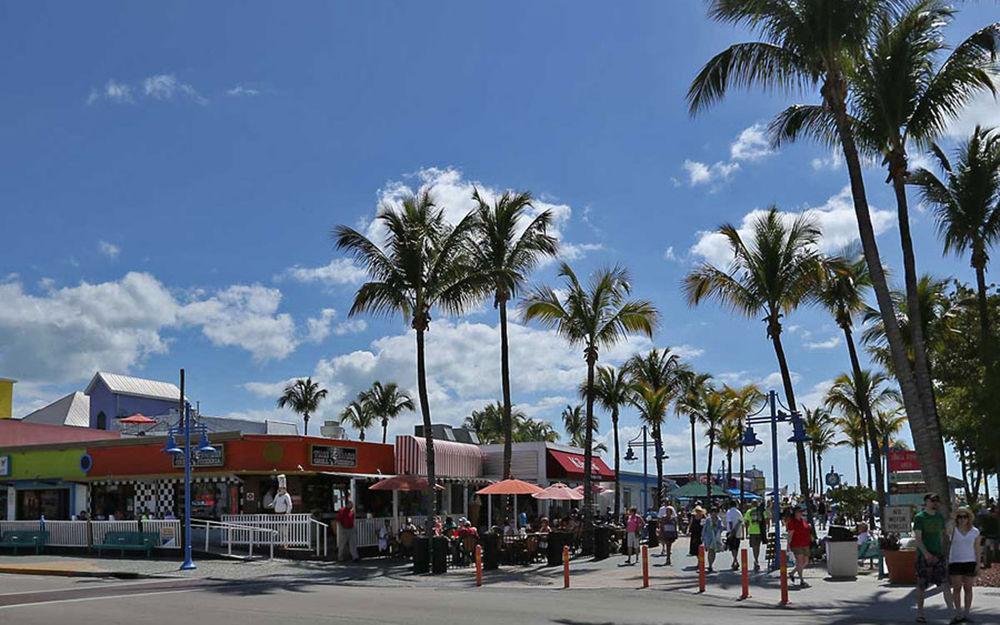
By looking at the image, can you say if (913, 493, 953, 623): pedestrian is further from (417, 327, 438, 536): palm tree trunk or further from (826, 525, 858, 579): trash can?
(417, 327, 438, 536): palm tree trunk

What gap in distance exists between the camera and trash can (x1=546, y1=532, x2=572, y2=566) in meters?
26.2

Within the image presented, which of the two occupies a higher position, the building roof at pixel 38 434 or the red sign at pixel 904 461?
the building roof at pixel 38 434

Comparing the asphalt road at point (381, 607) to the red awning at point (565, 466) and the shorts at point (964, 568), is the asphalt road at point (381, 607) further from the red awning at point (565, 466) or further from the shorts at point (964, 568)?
the red awning at point (565, 466)

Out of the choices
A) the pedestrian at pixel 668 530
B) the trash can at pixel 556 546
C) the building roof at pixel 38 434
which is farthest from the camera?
the building roof at pixel 38 434

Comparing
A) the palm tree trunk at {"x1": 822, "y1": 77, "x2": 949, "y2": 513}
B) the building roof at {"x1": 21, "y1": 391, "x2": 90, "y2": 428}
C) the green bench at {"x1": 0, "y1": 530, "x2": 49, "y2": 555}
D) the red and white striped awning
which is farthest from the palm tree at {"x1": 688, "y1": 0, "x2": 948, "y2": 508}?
the building roof at {"x1": 21, "y1": 391, "x2": 90, "y2": 428}

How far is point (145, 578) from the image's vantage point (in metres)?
23.5

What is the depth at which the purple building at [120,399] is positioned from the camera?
2185 inches

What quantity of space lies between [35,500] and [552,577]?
23.1 meters

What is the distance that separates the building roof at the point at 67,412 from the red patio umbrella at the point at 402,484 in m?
30.4

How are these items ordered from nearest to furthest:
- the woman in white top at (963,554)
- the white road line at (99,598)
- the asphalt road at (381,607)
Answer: the woman in white top at (963,554) < the asphalt road at (381,607) < the white road line at (99,598)

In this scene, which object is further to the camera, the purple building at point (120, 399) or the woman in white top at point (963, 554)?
the purple building at point (120, 399)

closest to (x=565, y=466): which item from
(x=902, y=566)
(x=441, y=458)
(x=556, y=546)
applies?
(x=441, y=458)

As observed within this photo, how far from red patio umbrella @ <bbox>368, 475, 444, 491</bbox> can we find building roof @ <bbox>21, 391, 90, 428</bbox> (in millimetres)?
30368

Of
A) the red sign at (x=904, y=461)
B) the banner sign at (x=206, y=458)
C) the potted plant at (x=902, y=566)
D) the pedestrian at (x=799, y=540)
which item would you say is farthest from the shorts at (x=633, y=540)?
the red sign at (x=904, y=461)
